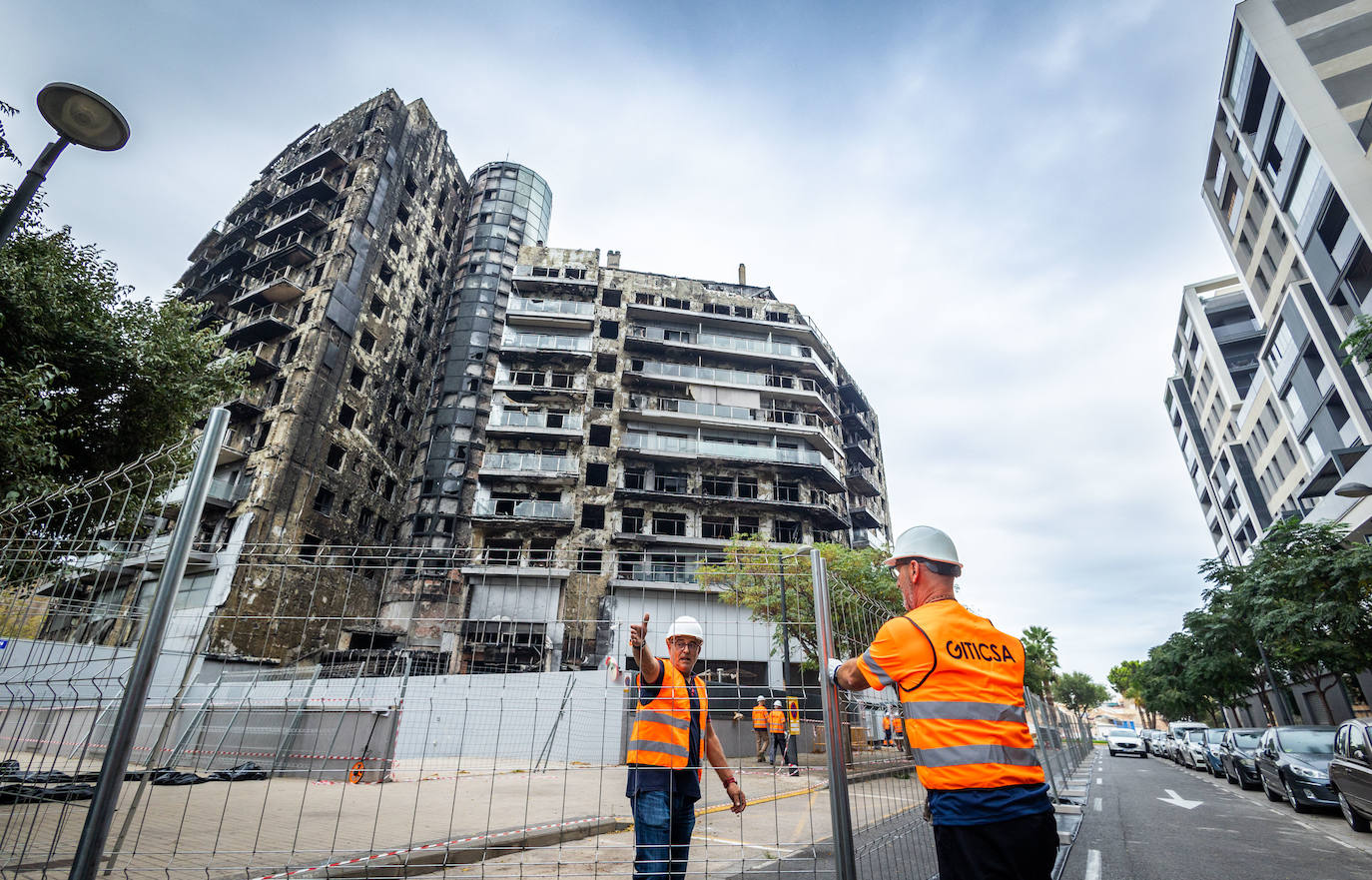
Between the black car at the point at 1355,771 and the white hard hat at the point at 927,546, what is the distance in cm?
923

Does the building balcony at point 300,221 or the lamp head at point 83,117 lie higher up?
the building balcony at point 300,221

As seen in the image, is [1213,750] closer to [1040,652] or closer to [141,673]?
[141,673]

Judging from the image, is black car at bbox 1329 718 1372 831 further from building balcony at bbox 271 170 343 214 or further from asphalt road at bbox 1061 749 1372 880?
building balcony at bbox 271 170 343 214

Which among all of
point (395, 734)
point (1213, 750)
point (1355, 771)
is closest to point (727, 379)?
point (1213, 750)

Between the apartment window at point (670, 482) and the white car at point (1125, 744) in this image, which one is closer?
the white car at point (1125, 744)

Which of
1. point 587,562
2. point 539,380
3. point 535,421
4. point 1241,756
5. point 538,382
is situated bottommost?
point 1241,756

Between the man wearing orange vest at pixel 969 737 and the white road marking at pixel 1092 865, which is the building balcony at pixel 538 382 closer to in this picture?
the white road marking at pixel 1092 865

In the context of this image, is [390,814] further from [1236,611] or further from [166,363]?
[1236,611]

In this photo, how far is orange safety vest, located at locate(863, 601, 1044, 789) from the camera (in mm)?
2664

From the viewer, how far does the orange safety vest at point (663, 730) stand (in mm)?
3865

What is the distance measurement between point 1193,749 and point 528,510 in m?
30.9

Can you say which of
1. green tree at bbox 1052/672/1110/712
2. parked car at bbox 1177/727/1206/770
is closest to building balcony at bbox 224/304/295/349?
parked car at bbox 1177/727/1206/770

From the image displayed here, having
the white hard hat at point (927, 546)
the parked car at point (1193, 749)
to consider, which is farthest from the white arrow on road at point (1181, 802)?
the white hard hat at point (927, 546)

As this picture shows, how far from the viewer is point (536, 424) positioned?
39562mm
